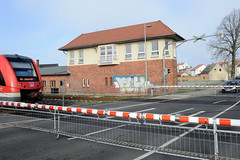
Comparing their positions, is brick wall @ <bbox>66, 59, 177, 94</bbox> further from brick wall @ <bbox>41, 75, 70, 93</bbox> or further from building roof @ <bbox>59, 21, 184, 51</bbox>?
building roof @ <bbox>59, 21, 184, 51</bbox>

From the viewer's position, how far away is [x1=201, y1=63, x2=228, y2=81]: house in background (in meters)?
84.5

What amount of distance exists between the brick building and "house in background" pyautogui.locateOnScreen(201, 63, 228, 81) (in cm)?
6156

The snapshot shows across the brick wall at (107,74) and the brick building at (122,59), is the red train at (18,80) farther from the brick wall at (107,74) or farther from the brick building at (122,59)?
the brick wall at (107,74)

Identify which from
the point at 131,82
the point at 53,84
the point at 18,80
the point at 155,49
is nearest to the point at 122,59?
the point at 131,82

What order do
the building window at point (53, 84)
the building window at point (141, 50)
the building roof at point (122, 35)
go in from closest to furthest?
the building roof at point (122, 35) → the building window at point (141, 50) → the building window at point (53, 84)

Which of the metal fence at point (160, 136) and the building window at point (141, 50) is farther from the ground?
the building window at point (141, 50)

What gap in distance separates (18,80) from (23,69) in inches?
40.7

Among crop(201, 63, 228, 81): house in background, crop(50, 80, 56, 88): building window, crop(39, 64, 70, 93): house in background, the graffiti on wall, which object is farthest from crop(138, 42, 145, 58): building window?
crop(201, 63, 228, 81): house in background

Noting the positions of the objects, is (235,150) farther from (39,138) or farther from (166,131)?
(39,138)

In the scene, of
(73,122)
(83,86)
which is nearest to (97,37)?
(83,86)

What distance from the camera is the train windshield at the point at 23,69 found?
13266 millimetres

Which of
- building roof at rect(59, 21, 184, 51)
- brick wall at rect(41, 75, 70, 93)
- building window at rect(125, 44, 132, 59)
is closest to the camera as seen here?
building roof at rect(59, 21, 184, 51)

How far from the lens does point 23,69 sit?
13.7 m

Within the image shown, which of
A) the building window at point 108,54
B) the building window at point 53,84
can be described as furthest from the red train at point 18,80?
the building window at point 53,84
